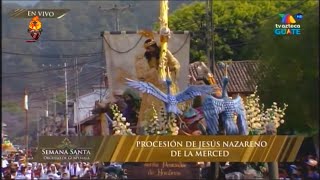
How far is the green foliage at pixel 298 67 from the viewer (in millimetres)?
14641

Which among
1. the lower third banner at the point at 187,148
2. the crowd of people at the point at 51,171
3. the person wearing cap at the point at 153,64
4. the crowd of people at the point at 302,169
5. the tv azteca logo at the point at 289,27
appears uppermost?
the tv azteca logo at the point at 289,27

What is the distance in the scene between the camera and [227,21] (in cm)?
5431

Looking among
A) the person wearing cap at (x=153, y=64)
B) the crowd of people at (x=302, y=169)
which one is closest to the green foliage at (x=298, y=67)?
the crowd of people at (x=302, y=169)

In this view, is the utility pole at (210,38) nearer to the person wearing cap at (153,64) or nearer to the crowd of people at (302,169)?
the person wearing cap at (153,64)

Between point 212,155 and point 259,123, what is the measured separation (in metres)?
4.29

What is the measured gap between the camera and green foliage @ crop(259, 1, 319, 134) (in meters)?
14.6

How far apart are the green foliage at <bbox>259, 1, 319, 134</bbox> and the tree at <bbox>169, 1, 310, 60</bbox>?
30112 mm

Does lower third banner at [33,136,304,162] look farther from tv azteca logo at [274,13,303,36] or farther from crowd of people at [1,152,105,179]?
crowd of people at [1,152,105,179]

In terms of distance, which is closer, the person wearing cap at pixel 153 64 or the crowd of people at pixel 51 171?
the crowd of people at pixel 51 171

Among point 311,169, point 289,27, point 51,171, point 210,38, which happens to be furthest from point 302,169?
point 210,38

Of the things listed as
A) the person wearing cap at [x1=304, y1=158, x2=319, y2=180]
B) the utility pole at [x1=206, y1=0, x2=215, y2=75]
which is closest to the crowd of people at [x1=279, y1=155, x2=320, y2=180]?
the person wearing cap at [x1=304, y1=158, x2=319, y2=180]

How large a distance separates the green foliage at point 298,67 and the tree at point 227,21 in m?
30.1

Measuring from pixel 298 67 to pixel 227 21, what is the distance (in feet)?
129

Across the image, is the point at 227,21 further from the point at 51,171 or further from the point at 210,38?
the point at 51,171
